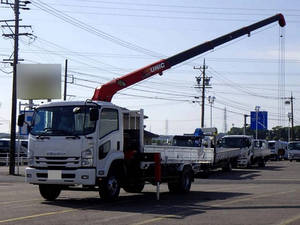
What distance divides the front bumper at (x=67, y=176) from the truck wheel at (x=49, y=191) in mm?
1147

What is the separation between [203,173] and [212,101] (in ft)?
167

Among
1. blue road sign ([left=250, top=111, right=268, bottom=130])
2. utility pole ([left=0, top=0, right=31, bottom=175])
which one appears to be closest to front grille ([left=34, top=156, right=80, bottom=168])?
utility pole ([left=0, top=0, right=31, bottom=175])

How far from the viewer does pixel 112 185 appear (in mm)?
15117

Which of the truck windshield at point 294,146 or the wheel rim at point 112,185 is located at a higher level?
the truck windshield at point 294,146

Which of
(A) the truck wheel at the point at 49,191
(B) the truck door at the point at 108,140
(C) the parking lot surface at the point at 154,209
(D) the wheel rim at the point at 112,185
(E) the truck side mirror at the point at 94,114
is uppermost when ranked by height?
(E) the truck side mirror at the point at 94,114

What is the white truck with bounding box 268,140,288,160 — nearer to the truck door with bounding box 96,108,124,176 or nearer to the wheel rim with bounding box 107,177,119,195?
the truck door with bounding box 96,108,124,176

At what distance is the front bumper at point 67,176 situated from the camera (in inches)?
560

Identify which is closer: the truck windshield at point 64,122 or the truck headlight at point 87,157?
the truck headlight at point 87,157

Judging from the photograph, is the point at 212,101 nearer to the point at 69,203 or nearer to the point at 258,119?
the point at 258,119

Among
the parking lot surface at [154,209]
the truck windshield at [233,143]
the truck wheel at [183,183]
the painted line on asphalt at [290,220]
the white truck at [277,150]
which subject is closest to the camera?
the painted line on asphalt at [290,220]

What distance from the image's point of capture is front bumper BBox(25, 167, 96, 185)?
14234 millimetres

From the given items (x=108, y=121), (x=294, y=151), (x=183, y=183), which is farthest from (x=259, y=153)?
(x=108, y=121)

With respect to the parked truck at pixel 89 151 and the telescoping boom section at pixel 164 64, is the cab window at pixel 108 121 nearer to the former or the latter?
the parked truck at pixel 89 151

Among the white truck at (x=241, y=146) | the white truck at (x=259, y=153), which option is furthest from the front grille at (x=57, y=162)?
the white truck at (x=259, y=153)
